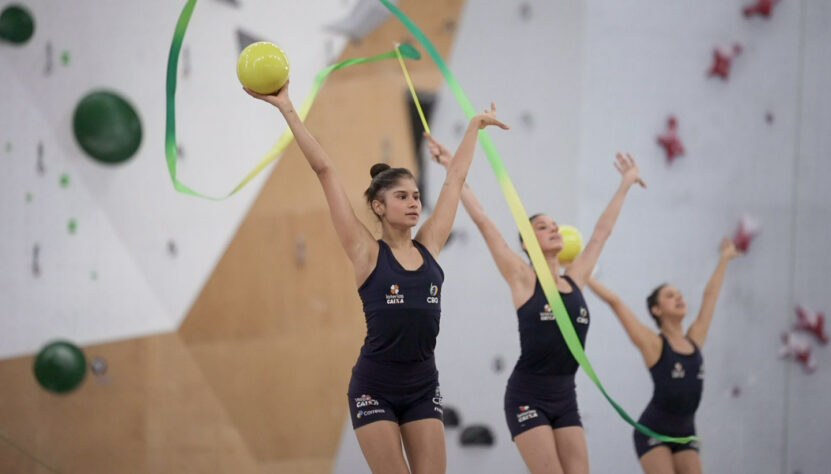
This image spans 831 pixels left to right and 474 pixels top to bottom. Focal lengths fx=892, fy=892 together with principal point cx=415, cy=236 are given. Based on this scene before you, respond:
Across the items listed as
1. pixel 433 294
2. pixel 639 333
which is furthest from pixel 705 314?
pixel 433 294

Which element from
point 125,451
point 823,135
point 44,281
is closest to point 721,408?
point 823,135

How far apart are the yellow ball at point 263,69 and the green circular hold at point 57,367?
259 centimetres

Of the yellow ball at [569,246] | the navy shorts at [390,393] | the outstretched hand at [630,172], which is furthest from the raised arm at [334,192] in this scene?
the outstretched hand at [630,172]

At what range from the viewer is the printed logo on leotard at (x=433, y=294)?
303 cm

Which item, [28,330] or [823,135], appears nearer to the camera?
[28,330]

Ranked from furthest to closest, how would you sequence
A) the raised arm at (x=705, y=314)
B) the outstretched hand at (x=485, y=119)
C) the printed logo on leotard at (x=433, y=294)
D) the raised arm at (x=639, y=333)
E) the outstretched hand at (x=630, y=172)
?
1. the raised arm at (x=705, y=314)
2. the raised arm at (x=639, y=333)
3. the outstretched hand at (x=630, y=172)
4. the outstretched hand at (x=485, y=119)
5. the printed logo on leotard at (x=433, y=294)

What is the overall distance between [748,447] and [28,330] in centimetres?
452

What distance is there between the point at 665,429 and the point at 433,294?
194 centimetres

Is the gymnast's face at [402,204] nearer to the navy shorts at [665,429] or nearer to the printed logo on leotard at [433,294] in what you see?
the printed logo on leotard at [433,294]

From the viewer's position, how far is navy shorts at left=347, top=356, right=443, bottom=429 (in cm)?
297

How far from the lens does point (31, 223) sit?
15.9 feet

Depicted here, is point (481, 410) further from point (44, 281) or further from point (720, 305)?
point (44, 281)

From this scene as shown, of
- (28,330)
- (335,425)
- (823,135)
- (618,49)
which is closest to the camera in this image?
(28,330)

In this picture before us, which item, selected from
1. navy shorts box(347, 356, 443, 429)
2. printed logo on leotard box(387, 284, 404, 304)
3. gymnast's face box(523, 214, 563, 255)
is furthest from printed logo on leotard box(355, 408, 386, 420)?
gymnast's face box(523, 214, 563, 255)
